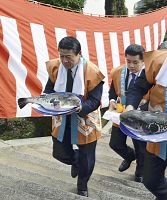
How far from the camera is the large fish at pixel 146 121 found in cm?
272

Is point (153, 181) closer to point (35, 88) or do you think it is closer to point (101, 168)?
point (101, 168)

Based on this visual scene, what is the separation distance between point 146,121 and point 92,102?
87 centimetres

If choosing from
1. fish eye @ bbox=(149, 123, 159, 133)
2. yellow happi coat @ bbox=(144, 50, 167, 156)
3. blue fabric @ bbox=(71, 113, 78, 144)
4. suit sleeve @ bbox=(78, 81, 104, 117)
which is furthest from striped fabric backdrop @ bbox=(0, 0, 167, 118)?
fish eye @ bbox=(149, 123, 159, 133)

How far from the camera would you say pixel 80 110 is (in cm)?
343

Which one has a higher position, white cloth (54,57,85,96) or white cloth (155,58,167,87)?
white cloth (155,58,167,87)

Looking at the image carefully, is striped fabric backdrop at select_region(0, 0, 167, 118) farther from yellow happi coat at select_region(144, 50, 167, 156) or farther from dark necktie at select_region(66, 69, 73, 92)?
yellow happi coat at select_region(144, 50, 167, 156)

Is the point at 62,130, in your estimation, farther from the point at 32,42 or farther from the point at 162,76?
the point at 32,42

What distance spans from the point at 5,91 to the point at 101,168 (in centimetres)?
148

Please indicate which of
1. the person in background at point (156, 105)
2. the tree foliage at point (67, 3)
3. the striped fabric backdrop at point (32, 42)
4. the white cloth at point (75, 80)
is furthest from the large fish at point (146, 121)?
the tree foliage at point (67, 3)

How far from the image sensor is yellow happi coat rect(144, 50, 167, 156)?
9.57 feet

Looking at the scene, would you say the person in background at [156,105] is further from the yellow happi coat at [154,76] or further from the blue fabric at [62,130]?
the blue fabric at [62,130]

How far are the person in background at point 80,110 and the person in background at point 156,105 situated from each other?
59cm

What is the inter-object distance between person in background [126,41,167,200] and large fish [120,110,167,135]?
169mm

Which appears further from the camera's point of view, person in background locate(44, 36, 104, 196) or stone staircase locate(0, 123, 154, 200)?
person in background locate(44, 36, 104, 196)
